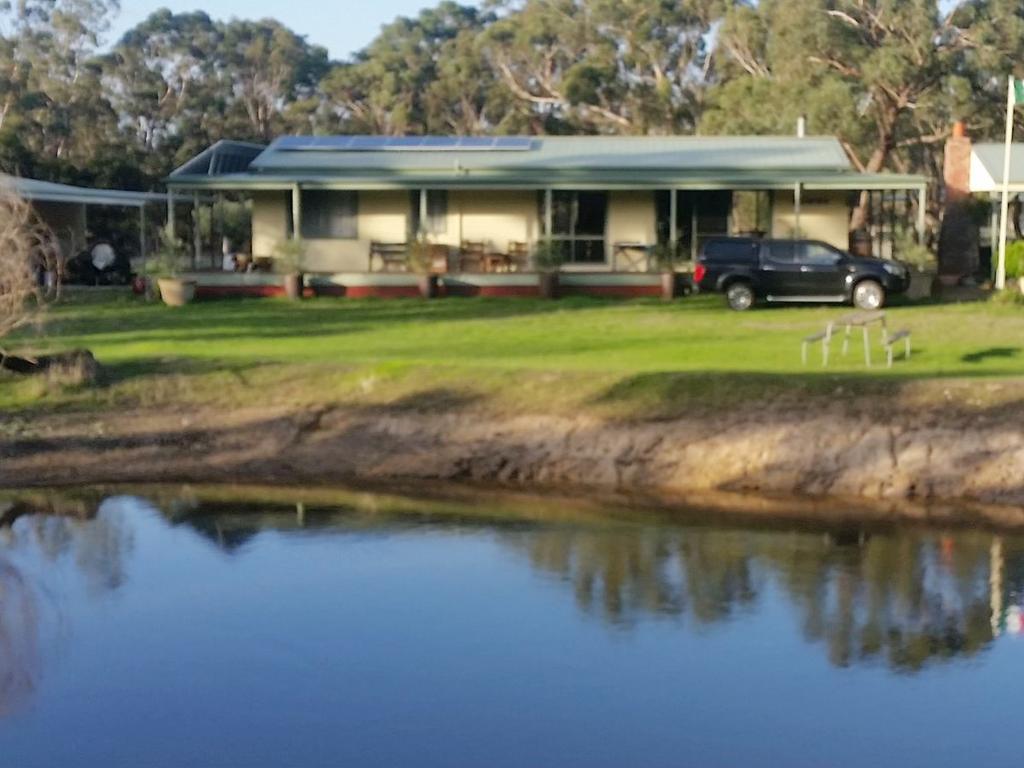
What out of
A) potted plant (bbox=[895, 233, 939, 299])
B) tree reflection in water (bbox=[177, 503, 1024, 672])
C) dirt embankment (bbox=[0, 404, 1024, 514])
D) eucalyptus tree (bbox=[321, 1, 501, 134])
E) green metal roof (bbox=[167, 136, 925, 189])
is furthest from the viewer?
eucalyptus tree (bbox=[321, 1, 501, 134])

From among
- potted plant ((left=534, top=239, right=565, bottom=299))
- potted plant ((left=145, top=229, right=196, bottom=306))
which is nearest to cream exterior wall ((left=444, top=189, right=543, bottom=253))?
potted plant ((left=534, top=239, right=565, bottom=299))

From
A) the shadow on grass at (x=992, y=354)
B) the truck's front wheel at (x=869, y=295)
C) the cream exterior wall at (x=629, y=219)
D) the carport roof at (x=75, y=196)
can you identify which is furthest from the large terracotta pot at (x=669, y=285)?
the carport roof at (x=75, y=196)

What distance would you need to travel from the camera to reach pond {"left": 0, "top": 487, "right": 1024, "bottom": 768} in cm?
1005

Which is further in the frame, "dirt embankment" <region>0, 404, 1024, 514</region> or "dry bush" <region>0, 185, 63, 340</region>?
"dry bush" <region>0, 185, 63, 340</region>

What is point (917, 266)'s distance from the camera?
31281 millimetres

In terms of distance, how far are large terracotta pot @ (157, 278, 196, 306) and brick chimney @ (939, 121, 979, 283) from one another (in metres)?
17.8

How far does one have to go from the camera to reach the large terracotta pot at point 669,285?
1221 inches

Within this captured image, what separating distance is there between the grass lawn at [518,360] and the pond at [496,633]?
2.18 metres

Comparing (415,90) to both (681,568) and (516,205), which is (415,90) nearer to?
(516,205)

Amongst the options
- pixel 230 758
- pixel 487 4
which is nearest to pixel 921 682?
pixel 230 758

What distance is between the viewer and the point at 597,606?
13.1 metres

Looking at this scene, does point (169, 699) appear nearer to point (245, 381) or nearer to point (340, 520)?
point (340, 520)

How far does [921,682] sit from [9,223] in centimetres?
1198

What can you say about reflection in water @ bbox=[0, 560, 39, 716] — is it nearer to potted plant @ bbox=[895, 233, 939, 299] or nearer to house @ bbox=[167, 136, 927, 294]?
house @ bbox=[167, 136, 927, 294]
